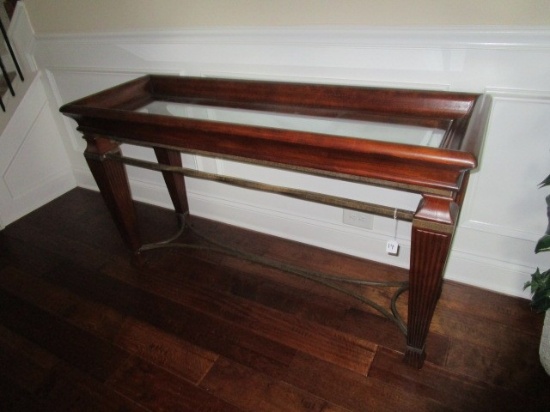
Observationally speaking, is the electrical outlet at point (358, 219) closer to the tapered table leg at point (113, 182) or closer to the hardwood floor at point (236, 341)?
the hardwood floor at point (236, 341)

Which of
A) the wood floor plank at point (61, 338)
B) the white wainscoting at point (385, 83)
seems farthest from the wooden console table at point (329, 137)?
the wood floor plank at point (61, 338)

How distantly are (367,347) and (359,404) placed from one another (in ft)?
0.79

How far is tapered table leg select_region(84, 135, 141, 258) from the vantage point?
1.48 meters

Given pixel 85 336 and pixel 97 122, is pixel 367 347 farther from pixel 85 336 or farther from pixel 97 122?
pixel 97 122

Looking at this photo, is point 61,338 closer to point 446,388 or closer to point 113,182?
point 113,182

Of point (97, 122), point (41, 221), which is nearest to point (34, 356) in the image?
point (97, 122)

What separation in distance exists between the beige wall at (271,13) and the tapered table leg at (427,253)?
69 centimetres

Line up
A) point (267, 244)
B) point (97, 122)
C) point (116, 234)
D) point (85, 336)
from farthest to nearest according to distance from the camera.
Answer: point (116, 234) < point (267, 244) < point (85, 336) < point (97, 122)

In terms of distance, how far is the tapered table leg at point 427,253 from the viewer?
3.06ft

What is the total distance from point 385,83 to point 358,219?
650mm

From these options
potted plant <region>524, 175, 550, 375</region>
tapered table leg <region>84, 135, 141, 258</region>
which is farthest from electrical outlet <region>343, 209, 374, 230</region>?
tapered table leg <region>84, 135, 141, 258</region>

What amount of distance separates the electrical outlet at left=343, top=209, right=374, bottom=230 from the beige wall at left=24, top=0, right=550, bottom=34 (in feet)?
2.71

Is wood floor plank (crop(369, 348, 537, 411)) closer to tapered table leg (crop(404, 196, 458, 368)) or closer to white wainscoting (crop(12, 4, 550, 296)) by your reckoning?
tapered table leg (crop(404, 196, 458, 368))

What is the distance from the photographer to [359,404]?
1199 mm
